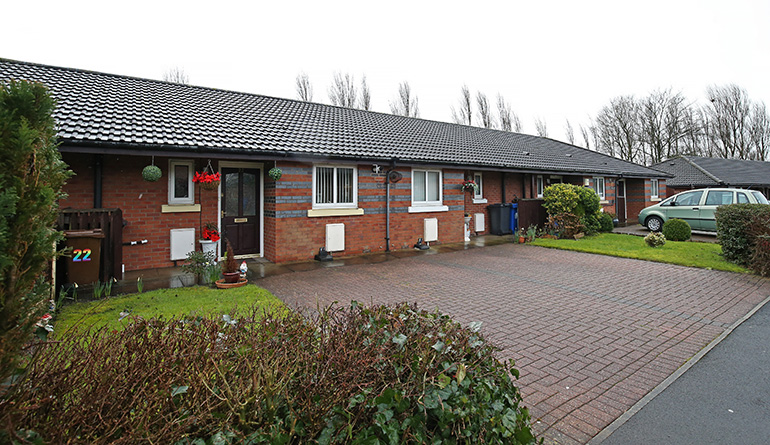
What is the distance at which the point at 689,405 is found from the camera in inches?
128

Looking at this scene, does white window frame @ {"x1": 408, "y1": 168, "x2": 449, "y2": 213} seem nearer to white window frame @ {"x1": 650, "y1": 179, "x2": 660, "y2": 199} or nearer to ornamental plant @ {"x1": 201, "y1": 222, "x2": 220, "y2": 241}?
ornamental plant @ {"x1": 201, "y1": 222, "x2": 220, "y2": 241}

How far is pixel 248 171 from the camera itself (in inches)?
412

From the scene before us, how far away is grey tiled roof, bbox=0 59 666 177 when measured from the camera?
862 cm

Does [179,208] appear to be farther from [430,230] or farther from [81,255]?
[430,230]

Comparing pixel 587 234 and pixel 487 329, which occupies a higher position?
pixel 587 234

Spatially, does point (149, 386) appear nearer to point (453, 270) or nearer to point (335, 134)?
point (453, 270)

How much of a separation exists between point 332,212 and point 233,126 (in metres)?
3.60

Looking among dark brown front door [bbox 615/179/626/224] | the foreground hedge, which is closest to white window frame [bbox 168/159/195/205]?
the foreground hedge

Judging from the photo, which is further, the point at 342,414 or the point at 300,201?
the point at 300,201

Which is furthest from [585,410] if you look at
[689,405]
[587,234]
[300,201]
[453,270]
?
[587,234]

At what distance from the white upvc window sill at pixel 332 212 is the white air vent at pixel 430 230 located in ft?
8.13

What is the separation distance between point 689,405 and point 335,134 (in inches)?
439

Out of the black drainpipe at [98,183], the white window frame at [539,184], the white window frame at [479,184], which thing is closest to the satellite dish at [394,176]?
the white window frame at [479,184]

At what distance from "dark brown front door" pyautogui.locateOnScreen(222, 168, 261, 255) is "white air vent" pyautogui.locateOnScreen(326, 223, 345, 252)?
1.95 meters
